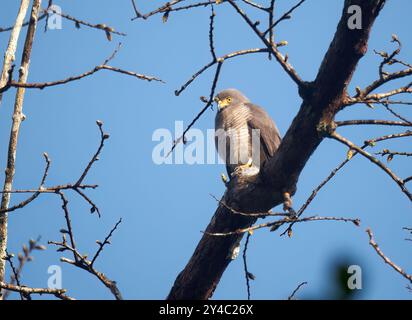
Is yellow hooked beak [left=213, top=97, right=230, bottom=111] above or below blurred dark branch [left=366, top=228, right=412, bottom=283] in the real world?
above

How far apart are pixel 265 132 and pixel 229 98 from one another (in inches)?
35.3

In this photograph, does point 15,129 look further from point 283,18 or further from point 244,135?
point 244,135

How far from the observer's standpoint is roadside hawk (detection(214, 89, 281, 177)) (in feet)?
18.3

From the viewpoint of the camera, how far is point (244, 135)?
5.75m

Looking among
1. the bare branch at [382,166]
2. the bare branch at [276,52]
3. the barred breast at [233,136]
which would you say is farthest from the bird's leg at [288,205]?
the barred breast at [233,136]

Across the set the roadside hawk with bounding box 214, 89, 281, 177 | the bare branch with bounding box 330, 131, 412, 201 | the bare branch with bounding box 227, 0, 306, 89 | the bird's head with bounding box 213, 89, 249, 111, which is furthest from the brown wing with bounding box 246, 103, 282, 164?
the bare branch with bounding box 330, 131, 412, 201

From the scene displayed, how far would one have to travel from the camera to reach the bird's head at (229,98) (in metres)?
6.44

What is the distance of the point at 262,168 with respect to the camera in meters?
3.16

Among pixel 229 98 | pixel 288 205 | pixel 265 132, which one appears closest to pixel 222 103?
pixel 229 98

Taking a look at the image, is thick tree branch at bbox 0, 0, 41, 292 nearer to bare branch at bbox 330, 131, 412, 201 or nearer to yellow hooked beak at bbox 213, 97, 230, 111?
bare branch at bbox 330, 131, 412, 201

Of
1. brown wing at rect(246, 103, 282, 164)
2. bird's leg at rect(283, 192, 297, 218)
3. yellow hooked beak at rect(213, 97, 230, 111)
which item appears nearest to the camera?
bird's leg at rect(283, 192, 297, 218)
